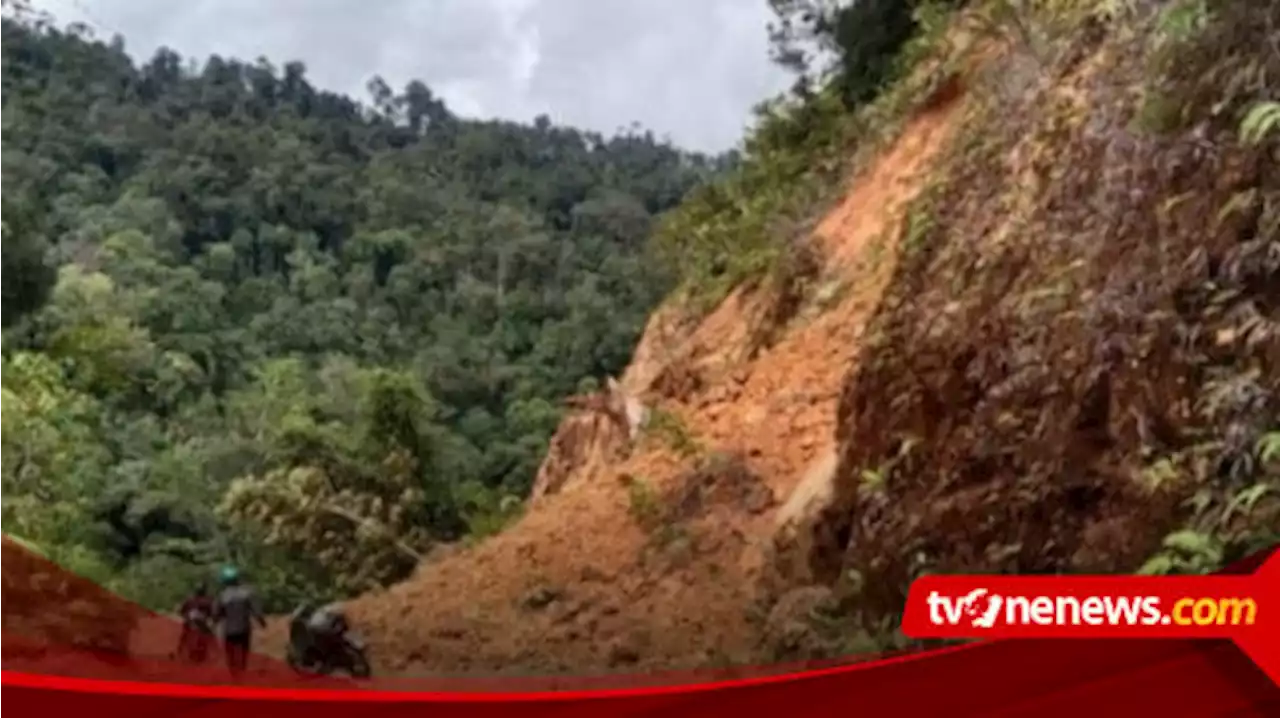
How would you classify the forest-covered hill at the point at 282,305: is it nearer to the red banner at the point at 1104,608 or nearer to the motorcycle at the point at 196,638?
the motorcycle at the point at 196,638

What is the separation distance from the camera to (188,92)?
7.54ft

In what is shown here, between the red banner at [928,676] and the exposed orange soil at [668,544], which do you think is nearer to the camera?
the red banner at [928,676]

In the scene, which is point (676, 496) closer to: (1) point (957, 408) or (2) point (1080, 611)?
(1) point (957, 408)

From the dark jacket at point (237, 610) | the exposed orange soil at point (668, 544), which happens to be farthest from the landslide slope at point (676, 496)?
the dark jacket at point (237, 610)

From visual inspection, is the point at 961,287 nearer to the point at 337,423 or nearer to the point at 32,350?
the point at 337,423

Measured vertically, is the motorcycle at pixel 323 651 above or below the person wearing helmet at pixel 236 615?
below

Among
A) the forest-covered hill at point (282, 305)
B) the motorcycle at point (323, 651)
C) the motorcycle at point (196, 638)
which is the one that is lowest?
the motorcycle at point (323, 651)

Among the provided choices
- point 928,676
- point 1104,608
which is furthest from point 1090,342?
point 928,676

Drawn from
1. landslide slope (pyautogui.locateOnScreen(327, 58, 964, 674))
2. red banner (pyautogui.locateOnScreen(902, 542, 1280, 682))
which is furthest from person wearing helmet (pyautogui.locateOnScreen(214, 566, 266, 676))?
red banner (pyautogui.locateOnScreen(902, 542, 1280, 682))

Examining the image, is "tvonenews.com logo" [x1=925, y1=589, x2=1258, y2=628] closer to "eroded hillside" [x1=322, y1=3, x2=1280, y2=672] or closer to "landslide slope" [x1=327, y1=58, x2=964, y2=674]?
"eroded hillside" [x1=322, y1=3, x2=1280, y2=672]

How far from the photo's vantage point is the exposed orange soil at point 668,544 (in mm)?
2154

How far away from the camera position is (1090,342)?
2.23 m

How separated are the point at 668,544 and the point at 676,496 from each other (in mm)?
69

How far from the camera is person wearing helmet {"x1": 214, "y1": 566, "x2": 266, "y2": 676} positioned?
209cm
